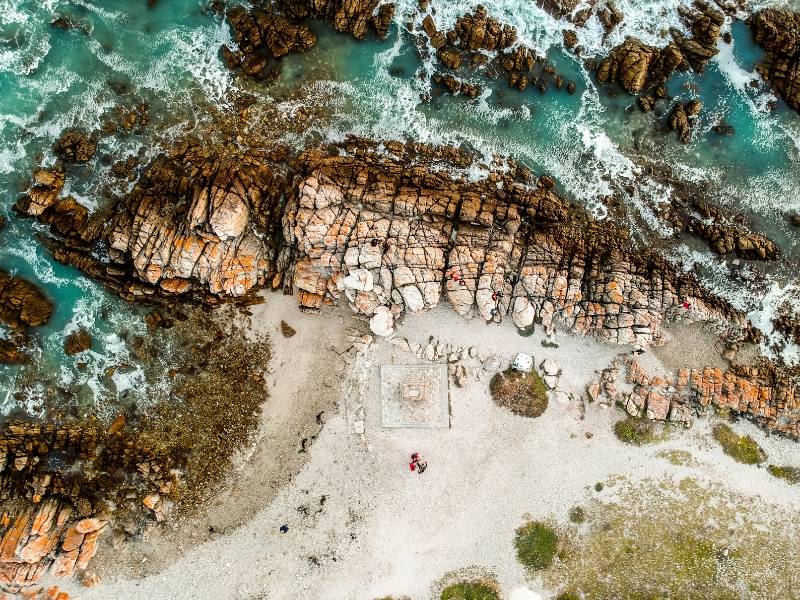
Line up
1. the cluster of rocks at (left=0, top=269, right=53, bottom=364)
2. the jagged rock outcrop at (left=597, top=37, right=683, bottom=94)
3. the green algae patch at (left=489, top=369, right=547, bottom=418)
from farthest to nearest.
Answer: the jagged rock outcrop at (left=597, top=37, right=683, bottom=94) → the green algae patch at (left=489, top=369, right=547, bottom=418) → the cluster of rocks at (left=0, top=269, right=53, bottom=364)

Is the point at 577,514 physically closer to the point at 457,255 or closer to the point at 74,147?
the point at 457,255

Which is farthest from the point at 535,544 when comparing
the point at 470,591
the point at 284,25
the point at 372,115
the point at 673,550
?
the point at 284,25

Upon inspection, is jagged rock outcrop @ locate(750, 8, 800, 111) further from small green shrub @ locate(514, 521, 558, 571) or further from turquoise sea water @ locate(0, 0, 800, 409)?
small green shrub @ locate(514, 521, 558, 571)

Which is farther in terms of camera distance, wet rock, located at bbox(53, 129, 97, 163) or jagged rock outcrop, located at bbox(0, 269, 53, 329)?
wet rock, located at bbox(53, 129, 97, 163)

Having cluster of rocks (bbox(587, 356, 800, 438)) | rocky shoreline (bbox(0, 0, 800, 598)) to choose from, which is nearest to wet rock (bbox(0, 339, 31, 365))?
rocky shoreline (bbox(0, 0, 800, 598))

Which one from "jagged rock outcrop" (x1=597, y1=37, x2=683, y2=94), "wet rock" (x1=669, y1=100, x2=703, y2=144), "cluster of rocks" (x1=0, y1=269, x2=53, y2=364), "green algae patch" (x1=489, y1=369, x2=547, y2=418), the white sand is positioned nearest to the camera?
"cluster of rocks" (x1=0, y1=269, x2=53, y2=364)

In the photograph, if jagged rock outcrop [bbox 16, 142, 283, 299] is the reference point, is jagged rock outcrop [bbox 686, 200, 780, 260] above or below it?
above
